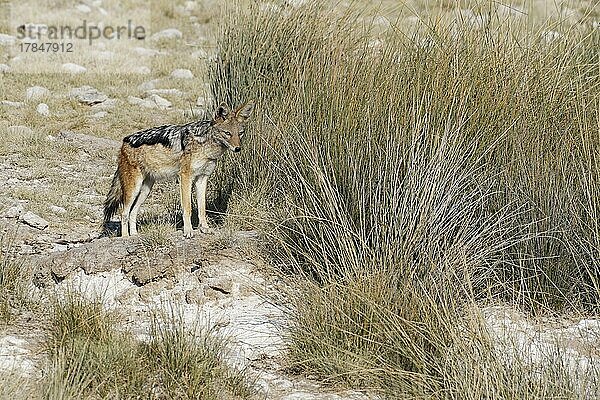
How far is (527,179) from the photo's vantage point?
641 centimetres

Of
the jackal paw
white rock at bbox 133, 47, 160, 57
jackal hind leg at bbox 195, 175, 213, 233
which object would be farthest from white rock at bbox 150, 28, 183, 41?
the jackal paw

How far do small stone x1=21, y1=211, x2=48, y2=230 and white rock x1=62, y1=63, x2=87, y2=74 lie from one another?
7.23m

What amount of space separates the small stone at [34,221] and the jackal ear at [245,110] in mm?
2384

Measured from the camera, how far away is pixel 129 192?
7895mm

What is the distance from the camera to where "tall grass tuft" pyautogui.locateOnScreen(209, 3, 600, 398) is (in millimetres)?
5469

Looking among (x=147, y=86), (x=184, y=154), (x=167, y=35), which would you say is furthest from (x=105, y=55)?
(x=184, y=154)

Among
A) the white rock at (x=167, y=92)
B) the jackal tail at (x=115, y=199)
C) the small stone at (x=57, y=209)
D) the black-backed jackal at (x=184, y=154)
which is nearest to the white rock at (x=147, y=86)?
the white rock at (x=167, y=92)

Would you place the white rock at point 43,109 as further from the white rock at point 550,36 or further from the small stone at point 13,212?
the white rock at point 550,36

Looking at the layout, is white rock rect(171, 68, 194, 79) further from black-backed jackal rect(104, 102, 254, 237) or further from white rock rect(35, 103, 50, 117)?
black-backed jackal rect(104, 102, 254, 237)

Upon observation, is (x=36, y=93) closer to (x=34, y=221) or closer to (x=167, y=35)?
(x=167, y=35)

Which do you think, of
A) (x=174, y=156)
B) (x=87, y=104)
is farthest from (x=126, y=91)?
(x=174, y=156)

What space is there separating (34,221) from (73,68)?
7.54 m

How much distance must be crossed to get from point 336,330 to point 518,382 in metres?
1.28

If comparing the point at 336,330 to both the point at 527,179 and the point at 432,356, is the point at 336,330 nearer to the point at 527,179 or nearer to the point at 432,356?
the point at 432,356
